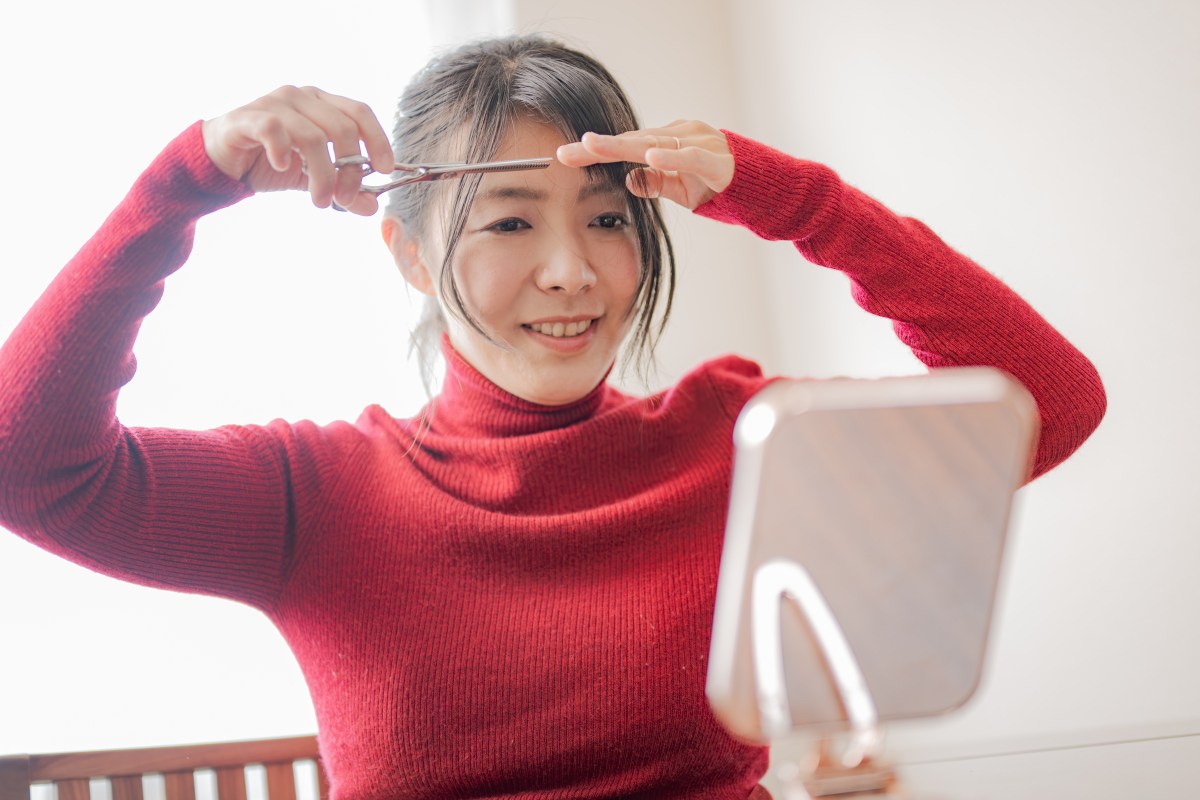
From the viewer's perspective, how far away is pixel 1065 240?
1.07 m

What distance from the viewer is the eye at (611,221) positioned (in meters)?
0.91

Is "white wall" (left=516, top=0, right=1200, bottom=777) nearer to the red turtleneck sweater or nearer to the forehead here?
the red turtleneck sweater

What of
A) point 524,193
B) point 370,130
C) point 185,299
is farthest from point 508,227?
point 185,299

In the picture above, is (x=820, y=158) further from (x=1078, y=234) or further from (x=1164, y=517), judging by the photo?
(x=1164, y=517)

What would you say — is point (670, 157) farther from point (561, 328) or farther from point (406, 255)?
point (406, 255)

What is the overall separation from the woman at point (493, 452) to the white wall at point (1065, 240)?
18 cm

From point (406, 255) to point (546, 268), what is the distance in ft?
0.66

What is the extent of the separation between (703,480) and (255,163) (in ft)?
1.49

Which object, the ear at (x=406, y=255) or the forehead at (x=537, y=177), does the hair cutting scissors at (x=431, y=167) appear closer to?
the forehead at (x=537, y=177)

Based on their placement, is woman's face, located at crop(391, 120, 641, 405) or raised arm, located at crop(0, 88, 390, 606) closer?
raised arm, located at crop(0, 88, 390, 606)

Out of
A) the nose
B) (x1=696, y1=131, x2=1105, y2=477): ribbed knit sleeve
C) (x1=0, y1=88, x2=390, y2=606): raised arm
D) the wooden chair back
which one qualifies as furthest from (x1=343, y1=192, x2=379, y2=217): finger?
the wooden chair back

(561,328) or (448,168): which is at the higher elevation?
(448,168)

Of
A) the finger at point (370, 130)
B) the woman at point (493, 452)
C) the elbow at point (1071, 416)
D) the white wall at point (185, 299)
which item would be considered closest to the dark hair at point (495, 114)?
the woman at point (493, 452)

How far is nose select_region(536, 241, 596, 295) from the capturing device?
2.85 ft
